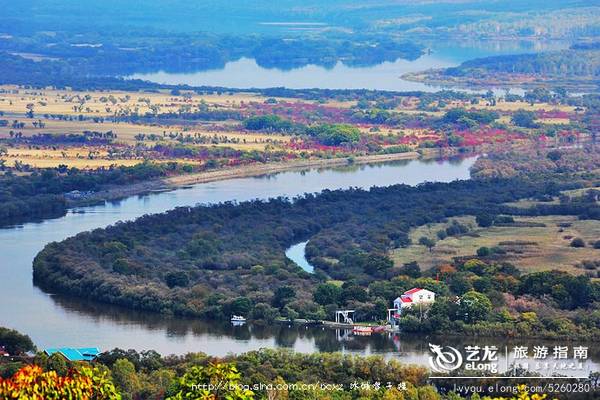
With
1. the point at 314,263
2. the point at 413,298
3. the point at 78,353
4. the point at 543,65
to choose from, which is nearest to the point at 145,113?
the point at 543,65

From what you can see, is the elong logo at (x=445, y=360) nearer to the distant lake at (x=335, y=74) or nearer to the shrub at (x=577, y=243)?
the shrub at (x=577, y=243)

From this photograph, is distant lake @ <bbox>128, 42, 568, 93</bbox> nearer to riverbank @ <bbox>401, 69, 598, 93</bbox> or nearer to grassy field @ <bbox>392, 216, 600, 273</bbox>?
riverbank @ <bbox>401, 69, 598, 93</bbox>

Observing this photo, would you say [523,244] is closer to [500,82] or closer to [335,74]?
[500,82]

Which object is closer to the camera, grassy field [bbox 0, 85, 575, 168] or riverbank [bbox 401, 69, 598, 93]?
grassy field [bbox 0, 85, 575, 168]

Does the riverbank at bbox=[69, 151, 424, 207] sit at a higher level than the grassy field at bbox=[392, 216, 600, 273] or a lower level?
lower

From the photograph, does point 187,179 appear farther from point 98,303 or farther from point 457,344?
point 457,344

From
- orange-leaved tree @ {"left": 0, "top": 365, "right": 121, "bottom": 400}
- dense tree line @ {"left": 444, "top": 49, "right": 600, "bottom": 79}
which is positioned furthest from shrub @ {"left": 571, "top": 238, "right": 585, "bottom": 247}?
dense tree line @ {"left": 444, "top": 49, "right": 600, "bottom": 79}
